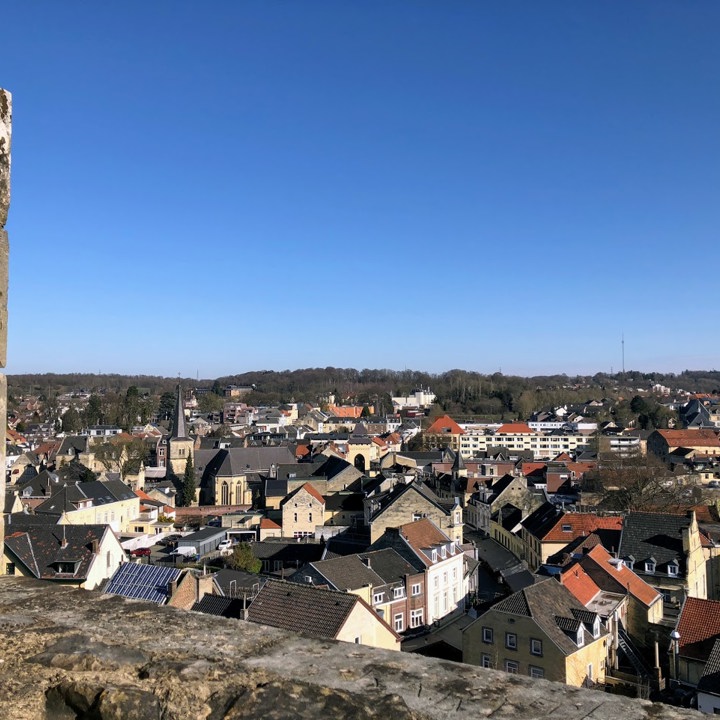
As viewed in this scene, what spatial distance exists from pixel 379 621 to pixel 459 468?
3866 cm

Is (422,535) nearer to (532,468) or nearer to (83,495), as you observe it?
(83,495)

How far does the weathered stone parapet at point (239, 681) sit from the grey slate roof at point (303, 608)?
14.5 meters

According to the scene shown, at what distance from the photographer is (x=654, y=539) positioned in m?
28.9

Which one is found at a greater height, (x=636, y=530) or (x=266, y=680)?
(x=266, y=680)

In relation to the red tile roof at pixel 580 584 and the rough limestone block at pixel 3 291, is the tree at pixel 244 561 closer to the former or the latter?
the red tile roof at pixel 580 584

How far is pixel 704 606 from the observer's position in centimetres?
2103

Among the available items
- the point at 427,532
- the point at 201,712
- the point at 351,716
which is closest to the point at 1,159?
the point at 201,712

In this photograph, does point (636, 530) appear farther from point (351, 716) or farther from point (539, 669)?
point (351, 716)

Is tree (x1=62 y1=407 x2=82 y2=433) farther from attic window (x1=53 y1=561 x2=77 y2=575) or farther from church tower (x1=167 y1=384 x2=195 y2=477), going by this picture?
attic window (x1=53 y1=561 x2=77 y2=575)

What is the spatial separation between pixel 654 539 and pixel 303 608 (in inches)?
691

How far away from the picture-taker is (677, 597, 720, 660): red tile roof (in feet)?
64.5

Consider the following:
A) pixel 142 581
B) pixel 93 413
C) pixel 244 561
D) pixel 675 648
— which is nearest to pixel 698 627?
pixel 675 648

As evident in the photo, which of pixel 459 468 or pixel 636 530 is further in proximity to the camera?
pixel 459 468

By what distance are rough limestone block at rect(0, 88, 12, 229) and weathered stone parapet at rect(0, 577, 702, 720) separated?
2304 millimetres
